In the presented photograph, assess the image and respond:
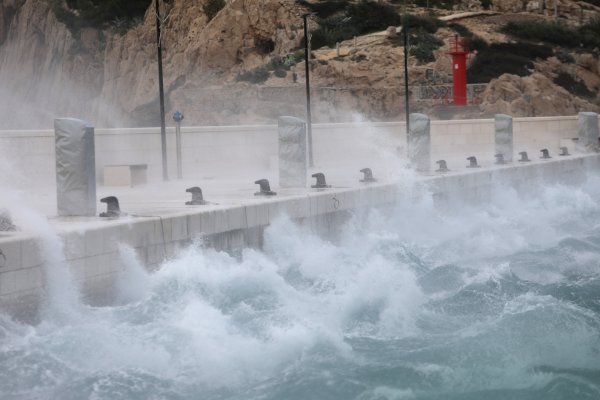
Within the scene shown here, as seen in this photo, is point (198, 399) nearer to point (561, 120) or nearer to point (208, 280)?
point (208, 280)

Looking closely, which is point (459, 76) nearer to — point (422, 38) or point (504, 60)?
point (504, 60)

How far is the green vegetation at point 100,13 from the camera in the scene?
219ft

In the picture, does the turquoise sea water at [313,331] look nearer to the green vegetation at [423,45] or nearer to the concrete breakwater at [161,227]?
the concrete breakwater at [161,227]

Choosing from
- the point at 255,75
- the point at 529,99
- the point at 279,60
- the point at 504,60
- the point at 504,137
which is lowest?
the point at 504,137

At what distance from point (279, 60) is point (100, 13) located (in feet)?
62.8

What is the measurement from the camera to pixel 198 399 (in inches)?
348

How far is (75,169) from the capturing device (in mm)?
11516

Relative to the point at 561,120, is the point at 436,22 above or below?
above

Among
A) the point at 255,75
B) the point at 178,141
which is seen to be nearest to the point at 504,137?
the point at 178,141

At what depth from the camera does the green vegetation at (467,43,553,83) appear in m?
51.9

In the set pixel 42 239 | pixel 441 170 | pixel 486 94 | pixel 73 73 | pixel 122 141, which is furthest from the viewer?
pixel 73 73

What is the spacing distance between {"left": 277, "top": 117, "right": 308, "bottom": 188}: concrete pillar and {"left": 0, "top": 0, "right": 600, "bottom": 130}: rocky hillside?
28.1 metres

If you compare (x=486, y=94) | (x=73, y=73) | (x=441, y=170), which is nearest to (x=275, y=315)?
(x=441, y=170)

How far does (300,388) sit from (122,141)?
14.9 meters
